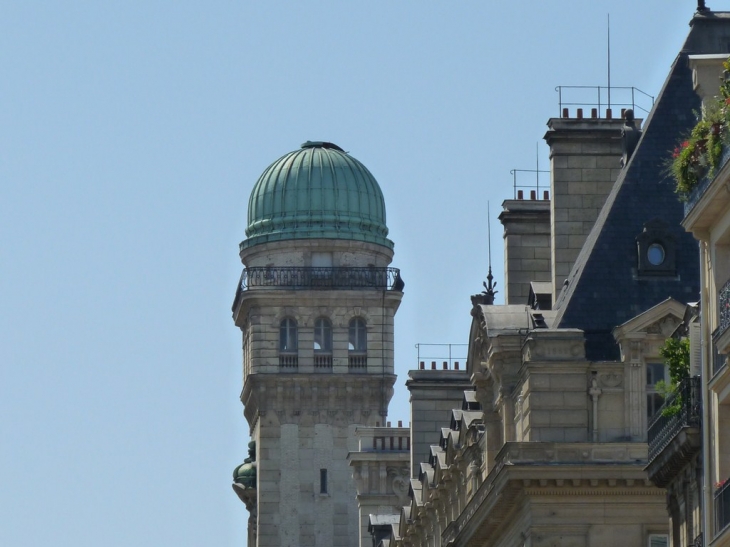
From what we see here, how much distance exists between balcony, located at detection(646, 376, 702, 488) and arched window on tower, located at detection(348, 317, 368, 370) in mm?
87085

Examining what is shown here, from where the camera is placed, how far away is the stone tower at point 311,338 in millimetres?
135250

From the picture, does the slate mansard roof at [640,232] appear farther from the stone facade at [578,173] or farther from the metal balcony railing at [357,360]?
the metal balcony railing at [357,360]

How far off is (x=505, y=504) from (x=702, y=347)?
16.1m

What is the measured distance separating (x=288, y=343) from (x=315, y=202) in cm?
681

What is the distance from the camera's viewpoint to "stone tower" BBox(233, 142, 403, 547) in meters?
135

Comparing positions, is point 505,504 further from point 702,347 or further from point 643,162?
point 702,347

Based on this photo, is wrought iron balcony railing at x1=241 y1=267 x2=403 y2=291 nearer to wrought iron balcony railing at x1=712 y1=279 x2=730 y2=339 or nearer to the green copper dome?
the green copper dome

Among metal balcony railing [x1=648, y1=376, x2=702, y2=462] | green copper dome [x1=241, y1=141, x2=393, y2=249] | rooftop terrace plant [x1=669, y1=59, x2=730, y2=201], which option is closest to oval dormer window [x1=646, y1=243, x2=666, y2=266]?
metal balcony railing [x1=648, y1=376, x2=702, y2=462]

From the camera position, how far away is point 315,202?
140 m

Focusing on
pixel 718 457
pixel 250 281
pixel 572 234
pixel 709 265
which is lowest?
pixel 718 457

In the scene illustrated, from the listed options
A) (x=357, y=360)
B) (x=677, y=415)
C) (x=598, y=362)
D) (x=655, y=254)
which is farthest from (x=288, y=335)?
(x=677, y=415)

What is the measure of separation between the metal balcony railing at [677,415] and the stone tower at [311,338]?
280 feet

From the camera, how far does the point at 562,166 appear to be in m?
66.1

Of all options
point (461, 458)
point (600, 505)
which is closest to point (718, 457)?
point (600, 505)
